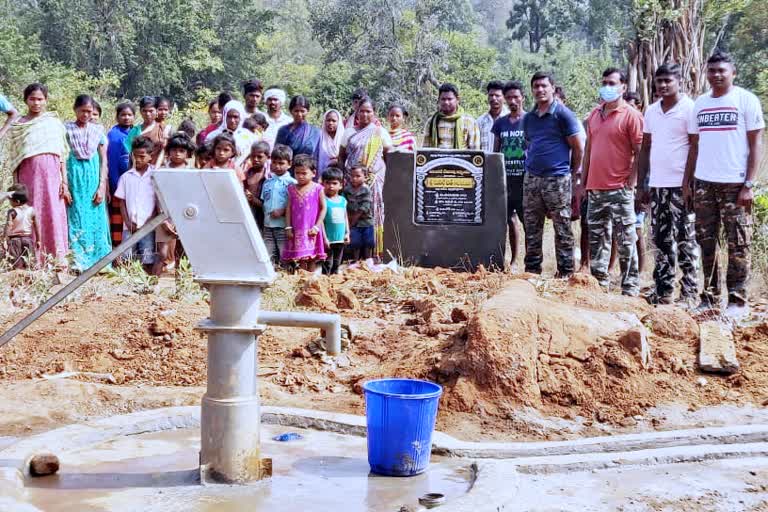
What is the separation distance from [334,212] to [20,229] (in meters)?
2.56

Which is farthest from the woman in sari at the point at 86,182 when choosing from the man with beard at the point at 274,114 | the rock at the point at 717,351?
the rock at the point at 717,351

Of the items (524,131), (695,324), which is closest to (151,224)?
(695,324)

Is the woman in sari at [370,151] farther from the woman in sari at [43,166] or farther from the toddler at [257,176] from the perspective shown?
the woman in sari at [43,166]

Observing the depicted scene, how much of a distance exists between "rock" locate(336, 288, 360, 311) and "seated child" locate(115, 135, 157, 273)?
92.3 inches

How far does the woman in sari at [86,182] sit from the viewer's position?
8.05 m

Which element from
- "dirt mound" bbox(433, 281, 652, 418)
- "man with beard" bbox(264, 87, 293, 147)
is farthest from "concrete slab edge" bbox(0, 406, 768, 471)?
"man with beard" bbox(264, 87, 293, 147)

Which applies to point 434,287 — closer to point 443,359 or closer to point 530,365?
point 443,359

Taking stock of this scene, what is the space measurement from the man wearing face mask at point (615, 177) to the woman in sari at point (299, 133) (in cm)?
267

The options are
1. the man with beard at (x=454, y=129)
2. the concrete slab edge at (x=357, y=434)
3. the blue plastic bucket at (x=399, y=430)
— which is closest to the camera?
the blue plastic bucket at (x=399, y=430)

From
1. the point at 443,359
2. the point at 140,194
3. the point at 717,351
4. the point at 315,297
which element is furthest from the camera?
the point at 140,194

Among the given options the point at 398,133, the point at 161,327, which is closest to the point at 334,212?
the point at 398,133

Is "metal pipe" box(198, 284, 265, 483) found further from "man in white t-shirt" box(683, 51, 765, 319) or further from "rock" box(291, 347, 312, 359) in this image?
"man in white t-shirt" box(683, 51, 765, 319)

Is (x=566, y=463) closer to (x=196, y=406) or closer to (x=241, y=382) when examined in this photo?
(x=241, y=382)

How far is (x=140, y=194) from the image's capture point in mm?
7898
